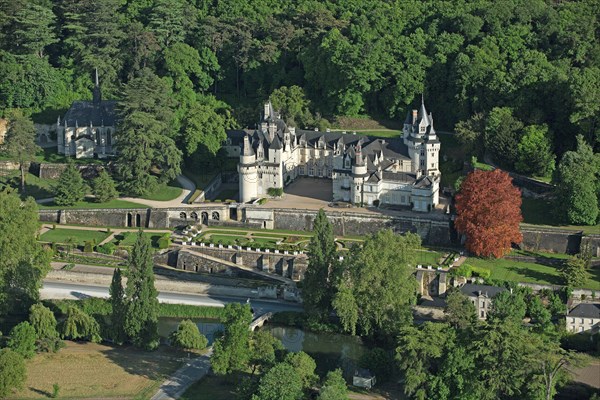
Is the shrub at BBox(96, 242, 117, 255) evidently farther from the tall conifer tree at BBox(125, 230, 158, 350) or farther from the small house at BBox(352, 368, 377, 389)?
the small house at BBox(352, 368, 377, 389)

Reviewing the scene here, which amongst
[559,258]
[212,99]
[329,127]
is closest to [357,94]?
[329,127]

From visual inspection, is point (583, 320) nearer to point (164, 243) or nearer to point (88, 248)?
point (164, 243)

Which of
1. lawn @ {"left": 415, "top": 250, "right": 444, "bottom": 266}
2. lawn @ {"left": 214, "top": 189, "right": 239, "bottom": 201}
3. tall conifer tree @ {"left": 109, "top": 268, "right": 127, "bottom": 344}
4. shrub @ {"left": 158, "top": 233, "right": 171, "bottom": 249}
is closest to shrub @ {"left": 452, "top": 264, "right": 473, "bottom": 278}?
lawn @ {"left": 415, "top": 250, "right": 444, "bottom": 266}

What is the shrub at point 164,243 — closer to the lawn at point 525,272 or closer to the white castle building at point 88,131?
the white castle building at point 88,131

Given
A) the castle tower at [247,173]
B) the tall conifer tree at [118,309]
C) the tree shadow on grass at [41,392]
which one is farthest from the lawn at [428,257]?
the tree shadow on grass at [41,392]

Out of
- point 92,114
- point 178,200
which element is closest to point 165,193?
point 178,200

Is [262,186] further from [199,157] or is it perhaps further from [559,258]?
[559,258]
